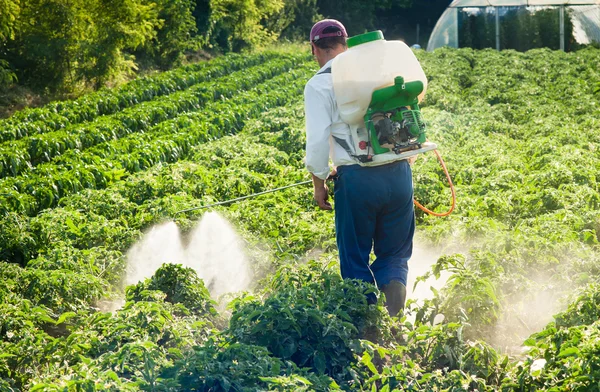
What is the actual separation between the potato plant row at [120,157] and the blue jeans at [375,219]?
15.4ft

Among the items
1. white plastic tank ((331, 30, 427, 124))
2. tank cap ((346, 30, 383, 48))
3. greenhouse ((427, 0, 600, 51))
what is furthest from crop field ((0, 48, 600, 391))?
greenhouse ((427, 0, 600, 51))

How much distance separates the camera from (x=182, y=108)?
56.2 ft

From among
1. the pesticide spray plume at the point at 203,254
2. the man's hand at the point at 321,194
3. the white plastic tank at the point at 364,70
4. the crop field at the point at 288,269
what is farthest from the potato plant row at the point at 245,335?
the white plastic tank at the point at 364,70

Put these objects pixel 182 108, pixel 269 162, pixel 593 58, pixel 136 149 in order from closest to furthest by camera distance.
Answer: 1. pixel 269 162
2. pixel 136 149
3. pixel 182 108
4. pixel 593 58

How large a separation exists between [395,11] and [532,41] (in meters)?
27.1

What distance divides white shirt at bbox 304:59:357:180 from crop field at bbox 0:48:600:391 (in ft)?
2.33

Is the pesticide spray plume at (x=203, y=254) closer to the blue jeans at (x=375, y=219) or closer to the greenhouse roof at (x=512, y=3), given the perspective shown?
the blue jeans at (x=375, y=219)

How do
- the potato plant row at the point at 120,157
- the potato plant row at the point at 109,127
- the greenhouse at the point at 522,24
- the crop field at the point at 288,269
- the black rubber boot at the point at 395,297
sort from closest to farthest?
the crop field at the point at 288,269 < the black rubber boot at the point at 395,297 < the potato plant row at the point at 120,157 < the potato plant row at the point at 109,127 < the greenhouse at the point at 522,24

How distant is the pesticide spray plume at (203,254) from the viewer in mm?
6336

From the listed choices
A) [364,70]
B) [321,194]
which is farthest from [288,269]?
[364,70]

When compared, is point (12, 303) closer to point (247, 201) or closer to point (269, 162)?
point (247, 201)

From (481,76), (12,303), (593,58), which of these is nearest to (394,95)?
(12,303)

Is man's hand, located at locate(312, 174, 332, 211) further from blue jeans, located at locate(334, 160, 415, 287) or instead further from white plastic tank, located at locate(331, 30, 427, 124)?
white plastic tank, located at locate(331, 30, 427, 124)

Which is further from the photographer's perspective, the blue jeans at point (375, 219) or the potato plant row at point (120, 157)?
the potato plant row at point (120, 157)
